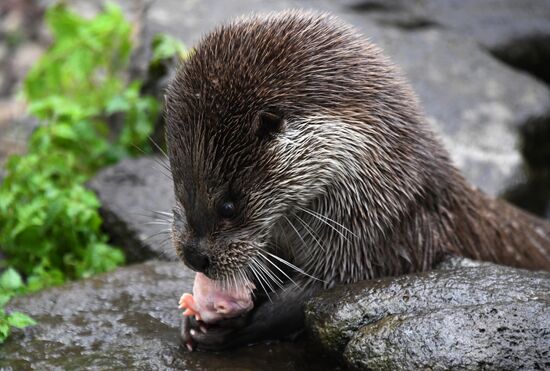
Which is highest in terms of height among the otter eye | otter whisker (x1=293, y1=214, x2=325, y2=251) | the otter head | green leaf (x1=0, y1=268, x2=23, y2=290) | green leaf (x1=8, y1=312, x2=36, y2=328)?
the otter head

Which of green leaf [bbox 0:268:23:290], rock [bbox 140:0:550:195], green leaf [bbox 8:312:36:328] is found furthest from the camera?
rock [bbox 140:0:550:195]

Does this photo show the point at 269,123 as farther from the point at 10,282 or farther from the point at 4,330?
the point at 10,282

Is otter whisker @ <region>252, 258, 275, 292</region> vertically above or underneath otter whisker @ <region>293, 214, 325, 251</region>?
underneath

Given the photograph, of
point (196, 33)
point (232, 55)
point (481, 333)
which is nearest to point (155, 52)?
point (196, 33)

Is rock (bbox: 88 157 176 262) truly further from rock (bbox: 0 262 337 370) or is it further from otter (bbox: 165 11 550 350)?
otter (bbox: 165 11 550 350)

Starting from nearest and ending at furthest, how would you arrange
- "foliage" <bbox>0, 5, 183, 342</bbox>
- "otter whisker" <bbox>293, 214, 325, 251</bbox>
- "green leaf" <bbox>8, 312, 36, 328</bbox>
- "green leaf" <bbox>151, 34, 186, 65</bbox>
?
"green leaf" <bbox>8, 312, 36, 328</bbox>, "otter whisker" <bbox>293, 214, 325, 251</bbox>, "foliage" <bbox>0, 5, 183, 342</bbox>, "green leaf" <bbox>151, 34, 186, 65</bbox>

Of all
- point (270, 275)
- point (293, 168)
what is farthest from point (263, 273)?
point (293, 168)

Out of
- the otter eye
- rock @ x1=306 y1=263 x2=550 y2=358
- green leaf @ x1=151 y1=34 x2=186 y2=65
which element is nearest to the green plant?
the otter eye

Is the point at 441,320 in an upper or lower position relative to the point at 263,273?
upper

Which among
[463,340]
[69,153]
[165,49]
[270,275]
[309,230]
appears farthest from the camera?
[69,153]
